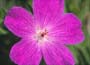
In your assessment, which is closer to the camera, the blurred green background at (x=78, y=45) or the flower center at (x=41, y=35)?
the flower center at (x=41, y=35)

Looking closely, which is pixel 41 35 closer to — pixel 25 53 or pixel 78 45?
pixel 25 53

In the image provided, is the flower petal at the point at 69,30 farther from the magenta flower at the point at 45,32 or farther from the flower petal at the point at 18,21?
the flower petal at the point at 18,21

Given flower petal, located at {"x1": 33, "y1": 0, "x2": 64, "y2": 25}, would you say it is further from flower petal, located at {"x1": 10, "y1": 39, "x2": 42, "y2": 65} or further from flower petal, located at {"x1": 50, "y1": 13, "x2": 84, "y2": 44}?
flower petal, located at {"x1": 10, "y1": 39, "x2": 42, "y2": 65}

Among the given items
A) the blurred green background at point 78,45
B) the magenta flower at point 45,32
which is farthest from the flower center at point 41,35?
the blurred green background at point 78,45

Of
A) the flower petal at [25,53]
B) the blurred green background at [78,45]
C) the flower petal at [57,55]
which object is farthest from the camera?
the blurred green background at [78,45]

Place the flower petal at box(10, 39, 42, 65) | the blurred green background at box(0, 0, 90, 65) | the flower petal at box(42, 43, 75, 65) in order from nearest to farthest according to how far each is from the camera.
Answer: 1. the flower petal at box(10, 39, 42, 65)
2. the flower petal at box(42, 43, 75, 65)
3. the blurred green background at box(0, 0, 90, 65)

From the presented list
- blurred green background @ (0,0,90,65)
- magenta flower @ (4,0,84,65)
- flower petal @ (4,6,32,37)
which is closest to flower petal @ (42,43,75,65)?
magenta flower @ (4,0,84,65)
